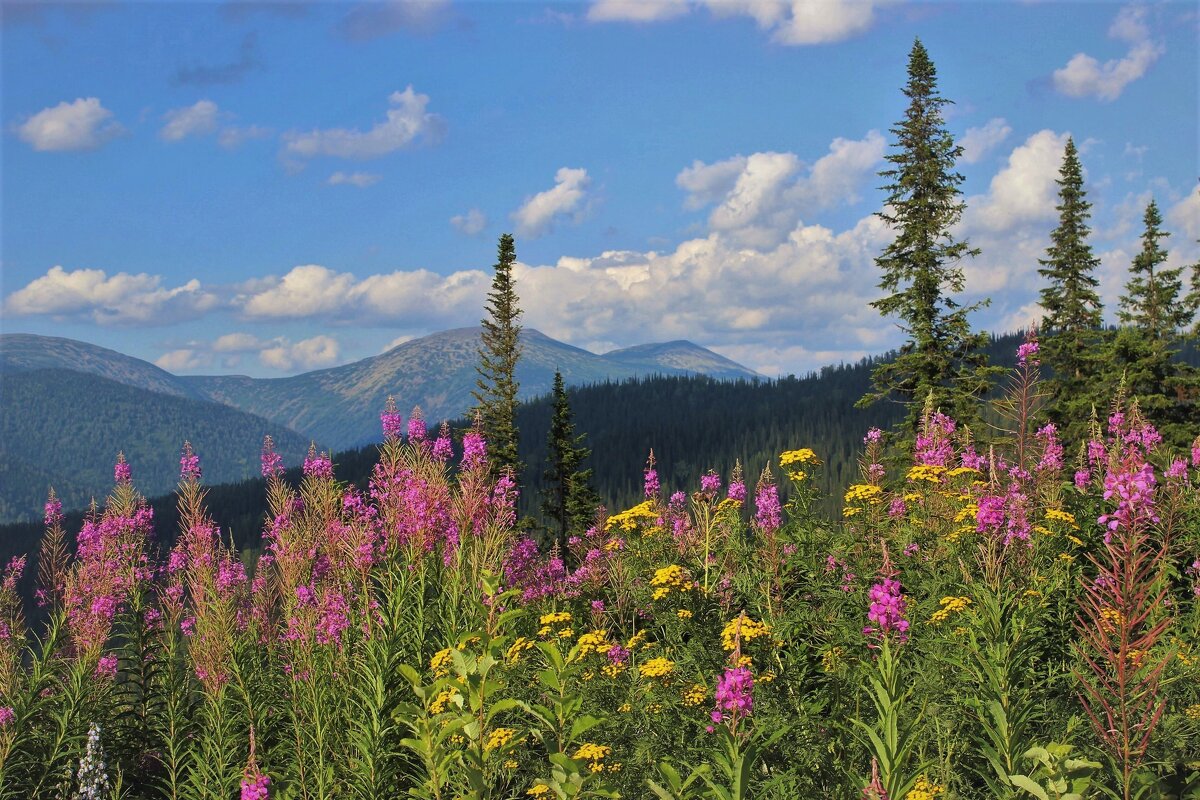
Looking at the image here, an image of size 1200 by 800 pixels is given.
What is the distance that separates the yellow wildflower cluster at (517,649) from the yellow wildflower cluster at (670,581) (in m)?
0.99

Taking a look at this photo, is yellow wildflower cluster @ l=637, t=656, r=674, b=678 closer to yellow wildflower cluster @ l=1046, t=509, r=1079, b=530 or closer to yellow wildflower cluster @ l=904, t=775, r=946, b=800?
yellow wildflower cluster @ l=904, t=775, r=946, b=800

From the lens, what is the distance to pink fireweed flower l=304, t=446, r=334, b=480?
8445 mm

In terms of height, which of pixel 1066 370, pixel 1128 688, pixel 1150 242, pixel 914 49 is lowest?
pixel 1128 688

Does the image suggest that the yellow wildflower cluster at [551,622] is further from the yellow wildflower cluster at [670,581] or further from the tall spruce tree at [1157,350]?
the tall spruce tree at [1157,350]

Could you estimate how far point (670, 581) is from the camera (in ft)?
19.8

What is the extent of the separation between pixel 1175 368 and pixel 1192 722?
45.5m

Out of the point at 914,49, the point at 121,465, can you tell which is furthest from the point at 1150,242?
the point at 121,465

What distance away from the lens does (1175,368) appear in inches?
1677

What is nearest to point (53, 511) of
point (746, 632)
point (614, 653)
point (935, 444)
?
point (614, 653)

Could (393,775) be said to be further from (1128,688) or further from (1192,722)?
(1192,722)

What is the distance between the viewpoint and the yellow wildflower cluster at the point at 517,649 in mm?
5938

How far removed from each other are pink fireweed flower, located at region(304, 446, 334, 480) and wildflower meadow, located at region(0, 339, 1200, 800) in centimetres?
4

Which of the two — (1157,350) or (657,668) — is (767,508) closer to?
(657,668)

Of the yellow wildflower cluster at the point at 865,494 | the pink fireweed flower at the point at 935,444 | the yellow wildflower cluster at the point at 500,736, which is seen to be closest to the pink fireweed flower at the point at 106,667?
the yellow wildflower cluster at the point at 500,736
